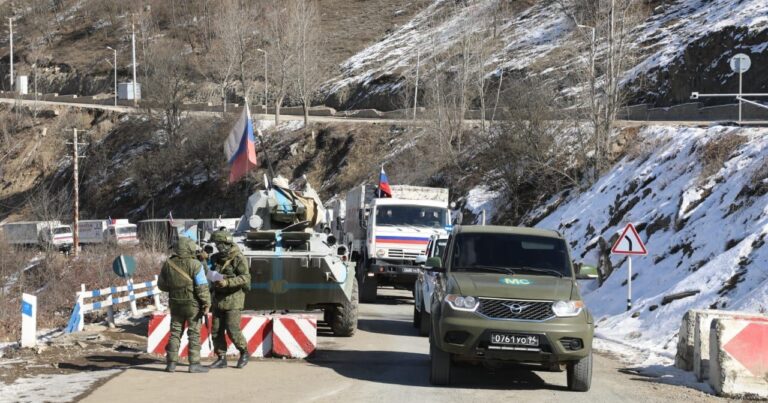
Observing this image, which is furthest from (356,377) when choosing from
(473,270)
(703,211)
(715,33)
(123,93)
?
(123,93)

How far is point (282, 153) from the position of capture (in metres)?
77.8

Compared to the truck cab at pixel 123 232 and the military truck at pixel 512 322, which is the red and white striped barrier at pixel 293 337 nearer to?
the military truck at pixel 512 322

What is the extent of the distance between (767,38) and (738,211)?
4329cm

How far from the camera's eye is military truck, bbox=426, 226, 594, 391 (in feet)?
37.8

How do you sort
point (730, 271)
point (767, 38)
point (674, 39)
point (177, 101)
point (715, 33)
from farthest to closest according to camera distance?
point (177, 101) < point (674, 39) < point (715, 33) < point (767, 38) < point (730, 271)

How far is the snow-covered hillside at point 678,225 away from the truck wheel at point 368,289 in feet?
18.0

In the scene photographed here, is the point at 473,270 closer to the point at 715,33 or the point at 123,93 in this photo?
the point at 715,33

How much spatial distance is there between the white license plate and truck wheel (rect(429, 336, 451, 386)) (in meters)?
0.79

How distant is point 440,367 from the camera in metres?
12.1

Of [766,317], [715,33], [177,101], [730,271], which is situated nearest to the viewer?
[766,317]

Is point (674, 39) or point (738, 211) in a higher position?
point (674, 39)

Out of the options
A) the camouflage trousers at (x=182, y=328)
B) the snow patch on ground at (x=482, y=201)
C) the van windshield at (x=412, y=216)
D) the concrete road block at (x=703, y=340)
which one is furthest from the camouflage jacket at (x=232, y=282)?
the snow patch on ground at (x=482, y=201)

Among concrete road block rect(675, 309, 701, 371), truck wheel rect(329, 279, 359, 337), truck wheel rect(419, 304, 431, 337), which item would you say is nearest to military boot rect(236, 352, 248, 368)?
truck wheel rect(329, 279, 359, 337)

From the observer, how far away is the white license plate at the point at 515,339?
1152 centimetres
